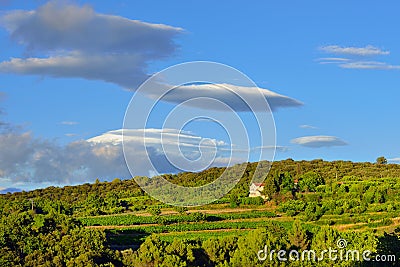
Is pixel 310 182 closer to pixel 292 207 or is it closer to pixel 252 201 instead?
pixel 252 201

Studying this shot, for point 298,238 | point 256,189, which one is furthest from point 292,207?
point 298,238

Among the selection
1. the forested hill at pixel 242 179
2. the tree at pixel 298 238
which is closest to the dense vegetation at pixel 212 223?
the tree at pixel 298 238

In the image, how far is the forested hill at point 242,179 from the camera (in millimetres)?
95869

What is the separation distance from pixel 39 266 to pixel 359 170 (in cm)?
8411

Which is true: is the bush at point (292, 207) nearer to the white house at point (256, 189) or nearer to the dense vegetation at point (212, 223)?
the dense vegetation at point (212, 223)

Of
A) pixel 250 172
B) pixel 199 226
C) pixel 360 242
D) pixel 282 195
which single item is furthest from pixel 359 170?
pixel 360 242

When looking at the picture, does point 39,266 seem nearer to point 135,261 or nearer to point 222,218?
point 135,261

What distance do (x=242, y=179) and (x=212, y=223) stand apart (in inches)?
1164

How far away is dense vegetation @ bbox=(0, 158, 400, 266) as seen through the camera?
34.3 m

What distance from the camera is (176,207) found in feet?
252

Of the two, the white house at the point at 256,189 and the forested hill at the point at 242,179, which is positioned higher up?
the forested hill at the point at 242,179

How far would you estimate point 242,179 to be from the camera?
96.1m

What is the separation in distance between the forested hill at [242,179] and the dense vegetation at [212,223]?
0.71 ft

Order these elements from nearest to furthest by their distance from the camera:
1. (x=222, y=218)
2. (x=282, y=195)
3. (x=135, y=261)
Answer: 1. (x=135, y=261)
2. (x=222, y=218)
3. (x=282, y=195)
